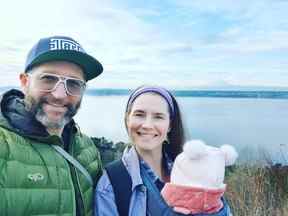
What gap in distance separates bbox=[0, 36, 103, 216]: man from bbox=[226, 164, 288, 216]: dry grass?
4554mm

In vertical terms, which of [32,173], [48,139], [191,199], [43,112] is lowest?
[191,199]

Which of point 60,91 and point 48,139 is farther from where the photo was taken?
point 60,91

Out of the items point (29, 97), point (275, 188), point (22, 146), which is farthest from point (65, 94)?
point (275, 188)

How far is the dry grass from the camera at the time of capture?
7.35 metres

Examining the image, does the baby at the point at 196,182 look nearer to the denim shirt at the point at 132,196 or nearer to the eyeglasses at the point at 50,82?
the denim shirt at the point at 132,196

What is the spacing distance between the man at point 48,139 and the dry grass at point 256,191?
4.55 metres

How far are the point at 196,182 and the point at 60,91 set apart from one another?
817mm

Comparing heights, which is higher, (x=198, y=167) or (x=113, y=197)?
(x=198, y=167)

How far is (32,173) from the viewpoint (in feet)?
8.30

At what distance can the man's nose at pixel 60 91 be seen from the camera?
2807 mm

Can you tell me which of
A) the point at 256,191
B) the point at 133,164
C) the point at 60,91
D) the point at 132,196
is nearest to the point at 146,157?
the point at 133,164

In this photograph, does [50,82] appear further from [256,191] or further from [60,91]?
[256,191]

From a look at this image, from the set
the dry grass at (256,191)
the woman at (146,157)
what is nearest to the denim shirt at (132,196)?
the woman at (146,157)

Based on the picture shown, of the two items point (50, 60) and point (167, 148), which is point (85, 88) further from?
point (167, 148)
